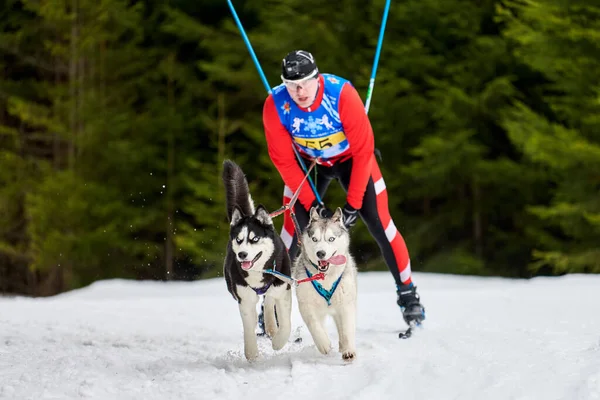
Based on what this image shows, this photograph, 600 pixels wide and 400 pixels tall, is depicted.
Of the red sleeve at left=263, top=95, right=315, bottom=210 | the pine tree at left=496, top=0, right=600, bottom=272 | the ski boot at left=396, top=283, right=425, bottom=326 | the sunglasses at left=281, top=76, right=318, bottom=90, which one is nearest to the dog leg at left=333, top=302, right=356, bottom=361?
the red sleeve at left=263, top=95, right=315, bottom=210

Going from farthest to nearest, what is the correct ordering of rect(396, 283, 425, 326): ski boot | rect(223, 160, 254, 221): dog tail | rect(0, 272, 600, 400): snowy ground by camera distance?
rect(396, 283, 425, 326): ski boot
rect(223, 160, 254, 221): dog tail
rect(0, 272, 600, 400): snowy ground

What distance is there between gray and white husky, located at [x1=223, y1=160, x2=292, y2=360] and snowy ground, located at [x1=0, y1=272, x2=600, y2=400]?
8.1 inches

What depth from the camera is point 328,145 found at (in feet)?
15.9

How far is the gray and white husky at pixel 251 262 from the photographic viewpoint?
13.4ft

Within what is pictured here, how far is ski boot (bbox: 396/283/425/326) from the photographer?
5156 mm

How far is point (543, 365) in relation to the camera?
387 centimetres

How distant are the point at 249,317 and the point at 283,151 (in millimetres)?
1074

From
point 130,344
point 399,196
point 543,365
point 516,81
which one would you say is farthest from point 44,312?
point 516,81

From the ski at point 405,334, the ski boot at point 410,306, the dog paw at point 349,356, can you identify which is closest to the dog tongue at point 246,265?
the dog paw at point 349,356

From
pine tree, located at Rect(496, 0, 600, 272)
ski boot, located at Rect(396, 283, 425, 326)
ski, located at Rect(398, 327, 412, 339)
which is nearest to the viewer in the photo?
ski, located at Rect(398, 327, 412, 339)

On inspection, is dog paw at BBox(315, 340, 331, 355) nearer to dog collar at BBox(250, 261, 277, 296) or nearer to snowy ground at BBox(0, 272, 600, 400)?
snowy ground at BBox(0, 272, 600, 400)

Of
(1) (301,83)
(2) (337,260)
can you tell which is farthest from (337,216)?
(1) (301,83)

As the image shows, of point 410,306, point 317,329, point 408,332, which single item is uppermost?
point 317,329

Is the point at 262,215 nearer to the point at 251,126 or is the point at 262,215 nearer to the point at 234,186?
the point at 234,186
